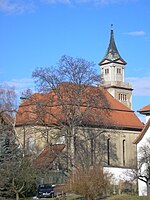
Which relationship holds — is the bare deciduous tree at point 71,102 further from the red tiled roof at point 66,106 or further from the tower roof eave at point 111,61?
the tower roof eave at point 111,61

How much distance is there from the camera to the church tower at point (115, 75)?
100 metres

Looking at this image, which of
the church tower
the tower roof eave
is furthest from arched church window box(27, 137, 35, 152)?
the tower roof eave

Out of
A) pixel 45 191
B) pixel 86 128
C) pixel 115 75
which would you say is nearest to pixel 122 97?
pixel 115 75

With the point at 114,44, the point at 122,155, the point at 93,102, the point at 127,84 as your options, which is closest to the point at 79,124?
the point at 93,102

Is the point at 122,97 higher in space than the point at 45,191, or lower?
higher

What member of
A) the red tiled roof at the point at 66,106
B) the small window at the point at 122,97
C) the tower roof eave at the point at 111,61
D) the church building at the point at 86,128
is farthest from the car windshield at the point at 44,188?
the tower roof eave at the point at 111,61

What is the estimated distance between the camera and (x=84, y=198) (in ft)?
111

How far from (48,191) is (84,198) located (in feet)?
42.4

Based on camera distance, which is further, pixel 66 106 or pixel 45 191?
pixel 66 106

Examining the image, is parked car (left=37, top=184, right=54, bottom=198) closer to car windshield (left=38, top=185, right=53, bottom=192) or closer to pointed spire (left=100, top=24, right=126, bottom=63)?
car windshield (left=38, top=185, right=53, bottom=192)

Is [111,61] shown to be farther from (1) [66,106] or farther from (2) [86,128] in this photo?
(1) [66,106]

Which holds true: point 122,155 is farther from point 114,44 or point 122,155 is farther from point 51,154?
point 114,44

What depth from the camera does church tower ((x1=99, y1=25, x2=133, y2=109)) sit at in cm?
10025

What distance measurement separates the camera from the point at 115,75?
105 metres
